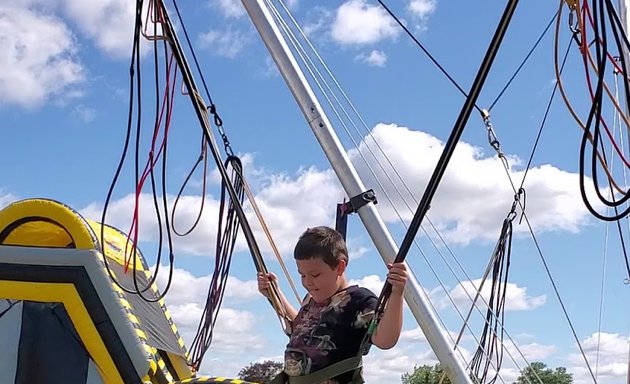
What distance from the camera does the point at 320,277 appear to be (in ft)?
12.3

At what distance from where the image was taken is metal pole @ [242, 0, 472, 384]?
550 centimetres

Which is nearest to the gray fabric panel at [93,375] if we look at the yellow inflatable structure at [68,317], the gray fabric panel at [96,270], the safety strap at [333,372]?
the yellow inflatable structure at [68,317]

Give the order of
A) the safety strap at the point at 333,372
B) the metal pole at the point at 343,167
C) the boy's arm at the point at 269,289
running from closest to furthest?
the safety strap at the point at 333,372
the boy's arm at the point at 269,289
the metal pole at the point at 343,167

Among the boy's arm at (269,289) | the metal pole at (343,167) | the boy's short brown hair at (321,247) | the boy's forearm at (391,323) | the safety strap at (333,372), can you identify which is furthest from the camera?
the metal pole at (343,167)

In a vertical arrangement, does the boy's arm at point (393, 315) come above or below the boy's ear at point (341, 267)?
below

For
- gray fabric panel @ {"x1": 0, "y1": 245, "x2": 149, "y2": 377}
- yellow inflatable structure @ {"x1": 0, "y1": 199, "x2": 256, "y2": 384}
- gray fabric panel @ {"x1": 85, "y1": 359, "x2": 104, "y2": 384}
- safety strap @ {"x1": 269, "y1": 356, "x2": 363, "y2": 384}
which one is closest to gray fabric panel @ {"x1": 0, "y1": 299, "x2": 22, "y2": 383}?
yellow inflatable structure @ {"x1": 0, "y1": 199, "x2": 256, "y2": 384}

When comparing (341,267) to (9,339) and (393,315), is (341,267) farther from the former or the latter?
(9,339)

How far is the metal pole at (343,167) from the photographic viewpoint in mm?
5504

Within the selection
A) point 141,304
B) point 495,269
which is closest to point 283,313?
point 141,304

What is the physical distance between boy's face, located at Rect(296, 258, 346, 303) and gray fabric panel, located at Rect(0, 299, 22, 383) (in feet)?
6.75

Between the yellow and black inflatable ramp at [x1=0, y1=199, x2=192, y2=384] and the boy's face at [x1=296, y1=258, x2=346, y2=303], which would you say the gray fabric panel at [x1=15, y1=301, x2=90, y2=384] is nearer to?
the yellow and black inflatable ramp at [x1=0, y1=199, x2=192, y2=384]

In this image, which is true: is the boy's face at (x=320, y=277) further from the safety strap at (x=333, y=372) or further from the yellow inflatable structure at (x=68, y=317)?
the yellow inflatable structure at (x=68, y=317)

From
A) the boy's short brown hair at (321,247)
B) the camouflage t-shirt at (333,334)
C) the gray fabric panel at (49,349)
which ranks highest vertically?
the gray fabric panel at (49,349)

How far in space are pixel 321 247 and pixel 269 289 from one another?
44.4 inches
